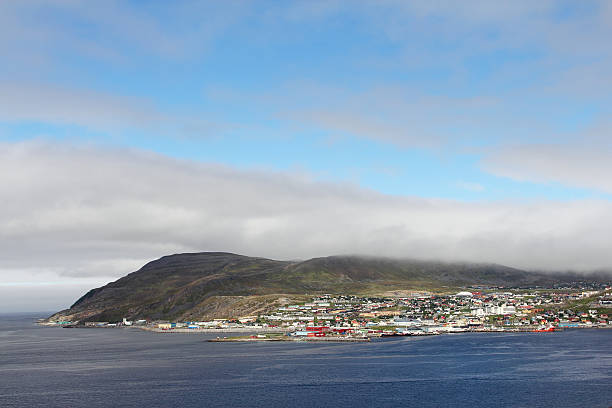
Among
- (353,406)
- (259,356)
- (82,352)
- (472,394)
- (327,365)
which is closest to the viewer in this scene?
(353,406)

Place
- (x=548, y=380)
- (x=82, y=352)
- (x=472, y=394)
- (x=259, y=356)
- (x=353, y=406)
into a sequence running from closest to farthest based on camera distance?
(x=353, y=406)
(x=472, y=394)
(x=548, y=380)
(x=259, y=356)
(x=82, y=352)

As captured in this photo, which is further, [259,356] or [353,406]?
[259,356]

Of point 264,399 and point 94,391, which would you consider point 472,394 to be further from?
point 94,391

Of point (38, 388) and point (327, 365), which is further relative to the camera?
point (327, 365)

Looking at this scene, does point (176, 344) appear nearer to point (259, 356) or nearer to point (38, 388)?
point (259, 356)

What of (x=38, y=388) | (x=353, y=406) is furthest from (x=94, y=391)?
(x=353, y=406)

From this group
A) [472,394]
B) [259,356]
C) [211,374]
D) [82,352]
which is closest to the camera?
[472,394]

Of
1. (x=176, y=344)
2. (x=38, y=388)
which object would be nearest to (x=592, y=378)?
(x=38, y=388)
